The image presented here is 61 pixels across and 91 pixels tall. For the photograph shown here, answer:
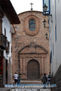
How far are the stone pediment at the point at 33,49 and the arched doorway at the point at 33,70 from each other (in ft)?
4.55

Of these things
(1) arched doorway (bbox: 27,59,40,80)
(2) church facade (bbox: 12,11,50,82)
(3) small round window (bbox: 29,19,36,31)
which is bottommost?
(1) arched doorway (bbox: 27,59,40,80)

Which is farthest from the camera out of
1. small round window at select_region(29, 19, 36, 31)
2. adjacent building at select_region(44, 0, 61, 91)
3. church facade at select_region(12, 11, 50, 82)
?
small round window at select_region(29, 19, 36, 31)

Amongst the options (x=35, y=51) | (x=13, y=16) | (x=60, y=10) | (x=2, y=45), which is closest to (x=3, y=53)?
(x=2, y=45)

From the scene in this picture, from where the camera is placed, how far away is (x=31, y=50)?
45.2m

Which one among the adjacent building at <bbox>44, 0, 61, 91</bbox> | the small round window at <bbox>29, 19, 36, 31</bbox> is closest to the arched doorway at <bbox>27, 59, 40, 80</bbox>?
the small round window at <bbox>29, 19, 36, 31</bbox>

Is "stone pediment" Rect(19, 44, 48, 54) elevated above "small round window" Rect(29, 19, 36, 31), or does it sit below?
below

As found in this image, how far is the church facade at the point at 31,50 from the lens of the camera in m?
45.1

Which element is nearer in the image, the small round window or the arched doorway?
the arched doorway

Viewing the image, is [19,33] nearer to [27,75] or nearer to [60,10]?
[27,75]

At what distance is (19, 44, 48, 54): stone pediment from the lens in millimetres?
45094

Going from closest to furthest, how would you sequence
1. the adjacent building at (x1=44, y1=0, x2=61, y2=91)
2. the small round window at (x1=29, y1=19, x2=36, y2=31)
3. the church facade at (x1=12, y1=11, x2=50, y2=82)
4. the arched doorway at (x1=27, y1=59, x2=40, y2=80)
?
the adjacent building at (x1=44, y1=0, x2=61, y2=91)
the church facade at (x1=12, y1=11, x2=50, y2=82)
the arched doorway at (x1=27, y1=59, x2=40, y2=80)
the small round window at (x1=29, y1=19, x2=36, y2=31)

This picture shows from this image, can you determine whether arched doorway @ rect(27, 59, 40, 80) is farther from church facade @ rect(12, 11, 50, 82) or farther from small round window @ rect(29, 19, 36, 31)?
small round window @ rect(29, 19, 36, 31)

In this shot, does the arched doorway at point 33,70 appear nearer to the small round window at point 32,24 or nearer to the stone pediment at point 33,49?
the stone pediment at point 33,49

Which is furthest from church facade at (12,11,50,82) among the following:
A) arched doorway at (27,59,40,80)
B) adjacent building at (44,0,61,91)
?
adjacent building at (44,0,61,91)
